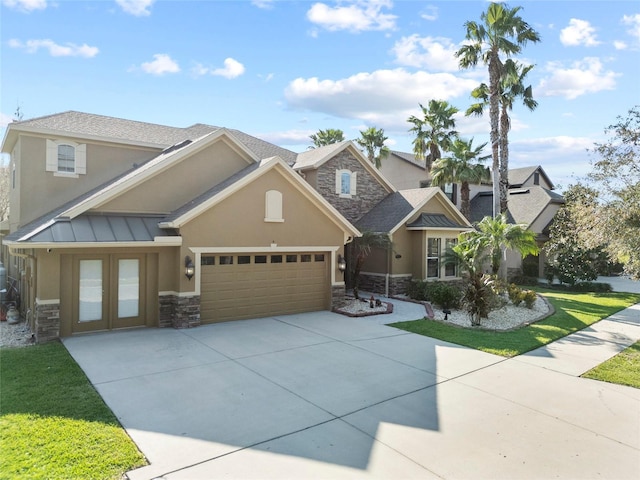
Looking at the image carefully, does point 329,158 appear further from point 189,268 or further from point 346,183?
point 189,268

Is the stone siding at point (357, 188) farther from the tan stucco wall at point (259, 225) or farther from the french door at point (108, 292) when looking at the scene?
the french door at point (108, 292)

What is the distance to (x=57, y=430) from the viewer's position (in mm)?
5520

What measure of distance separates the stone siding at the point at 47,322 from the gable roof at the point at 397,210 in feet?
41.2

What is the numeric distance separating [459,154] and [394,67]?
1152 cm

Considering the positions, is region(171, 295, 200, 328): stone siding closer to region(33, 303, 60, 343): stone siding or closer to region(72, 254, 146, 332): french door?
region(72, 254, 146, 332): french door

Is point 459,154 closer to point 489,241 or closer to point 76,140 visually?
point 489,241

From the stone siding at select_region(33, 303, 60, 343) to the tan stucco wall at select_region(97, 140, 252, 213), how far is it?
9.58ft

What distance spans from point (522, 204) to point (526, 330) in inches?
694

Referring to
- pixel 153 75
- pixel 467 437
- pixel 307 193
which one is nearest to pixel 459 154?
pixel 307 193

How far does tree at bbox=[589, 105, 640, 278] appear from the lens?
9.91 meters

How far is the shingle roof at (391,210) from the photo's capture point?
18875 millimetres

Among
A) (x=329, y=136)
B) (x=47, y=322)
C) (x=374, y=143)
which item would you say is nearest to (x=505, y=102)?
(x=374, y=143)

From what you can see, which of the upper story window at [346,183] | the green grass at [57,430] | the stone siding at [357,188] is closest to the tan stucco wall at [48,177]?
the green grass at [57,430]

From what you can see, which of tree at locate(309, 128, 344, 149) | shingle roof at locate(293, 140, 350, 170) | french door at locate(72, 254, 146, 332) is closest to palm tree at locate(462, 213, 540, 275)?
shingle roof at locate(293, 140, 350, 170)
